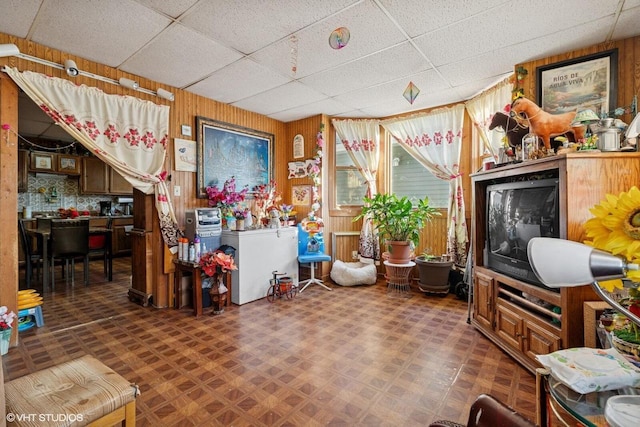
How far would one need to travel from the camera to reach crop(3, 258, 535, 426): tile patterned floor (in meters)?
1.72

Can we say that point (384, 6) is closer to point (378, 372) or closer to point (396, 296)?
point (378, 372)

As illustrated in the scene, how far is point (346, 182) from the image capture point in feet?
16.3

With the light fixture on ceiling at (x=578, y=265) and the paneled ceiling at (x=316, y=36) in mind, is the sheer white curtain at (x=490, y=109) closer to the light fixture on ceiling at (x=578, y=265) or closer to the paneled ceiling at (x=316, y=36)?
the paneled ceiling at (x=316, y=36)

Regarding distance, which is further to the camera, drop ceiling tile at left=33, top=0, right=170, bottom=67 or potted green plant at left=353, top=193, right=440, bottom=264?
potted green plant at left=353, top=193, right=440, bottom=264

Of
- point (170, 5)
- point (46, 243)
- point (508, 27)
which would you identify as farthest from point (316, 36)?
point (46, 243)

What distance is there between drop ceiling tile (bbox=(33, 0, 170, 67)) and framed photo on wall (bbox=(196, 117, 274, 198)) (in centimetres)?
123

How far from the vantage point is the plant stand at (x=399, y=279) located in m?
3.93

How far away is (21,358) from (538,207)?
4150mm

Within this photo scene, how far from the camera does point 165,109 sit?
3420mm

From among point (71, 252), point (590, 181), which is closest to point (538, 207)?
point (590, 181)

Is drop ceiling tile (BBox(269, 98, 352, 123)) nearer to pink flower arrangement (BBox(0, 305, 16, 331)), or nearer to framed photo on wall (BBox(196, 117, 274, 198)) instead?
framed photo on wall (BBox(196, 117, 274, 198))

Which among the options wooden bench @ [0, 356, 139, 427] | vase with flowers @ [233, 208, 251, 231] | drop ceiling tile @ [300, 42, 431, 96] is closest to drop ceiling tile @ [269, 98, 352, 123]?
drop ceiling tile @ [300, 42, 431, 96]

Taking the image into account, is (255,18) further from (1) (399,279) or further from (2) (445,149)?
(1) (399,279)

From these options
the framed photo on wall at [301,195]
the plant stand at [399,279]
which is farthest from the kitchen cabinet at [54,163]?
the plant stand at [399,279]
